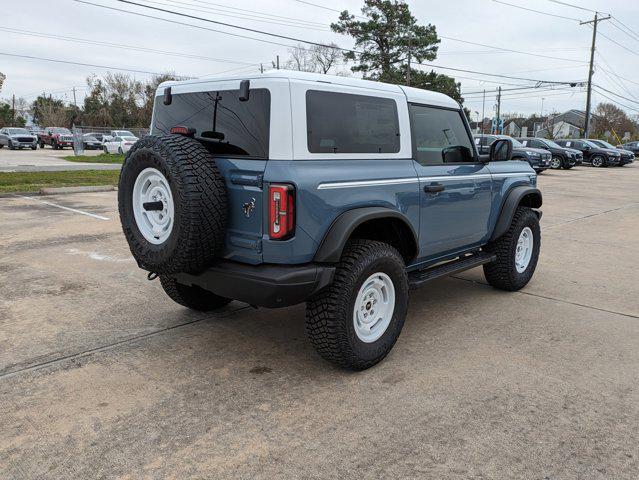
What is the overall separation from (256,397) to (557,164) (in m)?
27.5

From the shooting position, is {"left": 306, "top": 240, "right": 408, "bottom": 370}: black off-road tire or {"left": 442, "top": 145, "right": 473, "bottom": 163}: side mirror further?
{"left": 442, "top": 145, "right": 473, "bottom": 163}: side mirror

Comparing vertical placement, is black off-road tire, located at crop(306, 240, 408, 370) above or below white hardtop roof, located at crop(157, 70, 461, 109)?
below

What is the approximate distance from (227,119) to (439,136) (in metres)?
1.91

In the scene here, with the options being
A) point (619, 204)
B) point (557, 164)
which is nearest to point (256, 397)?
point (619, 204)

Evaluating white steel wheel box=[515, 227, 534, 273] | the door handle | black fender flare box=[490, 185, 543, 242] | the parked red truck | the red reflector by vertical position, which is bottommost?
white steel wheel box=[515, 227, 534, 273]

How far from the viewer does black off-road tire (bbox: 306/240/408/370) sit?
10.9ft

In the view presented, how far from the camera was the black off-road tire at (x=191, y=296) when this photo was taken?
4.48 metres

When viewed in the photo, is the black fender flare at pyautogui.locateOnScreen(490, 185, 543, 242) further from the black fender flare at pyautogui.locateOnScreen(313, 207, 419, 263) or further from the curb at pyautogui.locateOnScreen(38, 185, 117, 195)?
the curb at pyautogui.locateOnScreen(38, 185, 117, 195)

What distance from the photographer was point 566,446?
274 cm

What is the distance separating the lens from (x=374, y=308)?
3705mm

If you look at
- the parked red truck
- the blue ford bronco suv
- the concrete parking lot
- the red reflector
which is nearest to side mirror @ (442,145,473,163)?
the blue ford bronco suv

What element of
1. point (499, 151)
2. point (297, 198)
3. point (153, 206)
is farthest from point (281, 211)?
point (499, 151)

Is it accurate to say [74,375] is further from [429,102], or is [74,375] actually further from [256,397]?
[429,102]

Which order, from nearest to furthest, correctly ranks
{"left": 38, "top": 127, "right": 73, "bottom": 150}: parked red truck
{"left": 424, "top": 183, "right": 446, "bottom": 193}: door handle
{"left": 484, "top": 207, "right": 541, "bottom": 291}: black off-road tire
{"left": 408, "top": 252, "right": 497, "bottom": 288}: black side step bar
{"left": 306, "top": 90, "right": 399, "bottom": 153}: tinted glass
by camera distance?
{"left": 306, "top": 90, "right": 399, "bottom": 153}: tinted glass, {"left": 424, "top": 183, "right": 446, "bottom": 193}: door handle, {"left": 408, "top": 252, "right": 497, "bottom": 288}: black side step bar, {"left": 484, "top": 207, "right": 541, "bottom": 291}: black off-road tire, {"left": 38, "top": 127, "right": 73, "bottom": 150}: parked red truck
